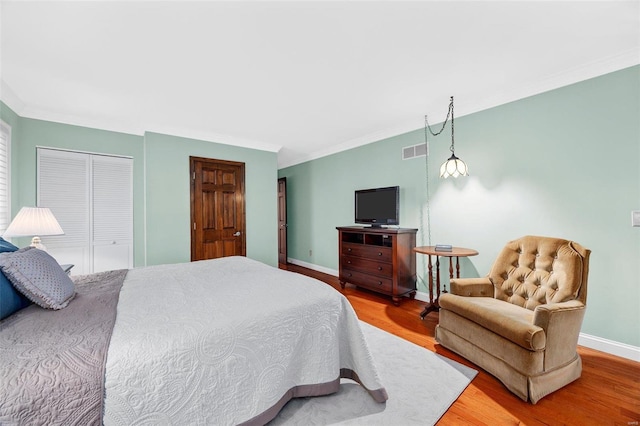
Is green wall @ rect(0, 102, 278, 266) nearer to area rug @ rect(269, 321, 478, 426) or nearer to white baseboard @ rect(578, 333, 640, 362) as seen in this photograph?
area rug @ rect(269, 321, 478, 426)

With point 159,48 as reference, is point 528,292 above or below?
below

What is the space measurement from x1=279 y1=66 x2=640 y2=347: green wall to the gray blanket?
343 centimetres

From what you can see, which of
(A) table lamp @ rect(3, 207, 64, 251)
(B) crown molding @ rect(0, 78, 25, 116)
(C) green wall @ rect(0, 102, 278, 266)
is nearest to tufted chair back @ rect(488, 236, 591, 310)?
(C) green wall @ rect(0, 102, 278, 266)

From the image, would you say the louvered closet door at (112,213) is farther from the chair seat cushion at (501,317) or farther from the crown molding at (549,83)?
the chair seat cushion at (501,317)

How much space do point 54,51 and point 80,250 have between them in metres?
2.46

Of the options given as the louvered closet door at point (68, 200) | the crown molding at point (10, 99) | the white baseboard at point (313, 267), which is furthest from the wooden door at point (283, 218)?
the crown molding at point (10, 99)

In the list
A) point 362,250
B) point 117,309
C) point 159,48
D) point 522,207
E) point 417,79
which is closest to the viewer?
point 117,309

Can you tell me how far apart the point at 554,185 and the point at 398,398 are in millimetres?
2450

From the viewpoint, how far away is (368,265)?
3.83 m

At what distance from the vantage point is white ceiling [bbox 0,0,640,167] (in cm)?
168

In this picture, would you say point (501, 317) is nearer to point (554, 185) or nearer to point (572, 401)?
point (572, 401)

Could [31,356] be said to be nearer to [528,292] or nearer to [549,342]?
[549,342]

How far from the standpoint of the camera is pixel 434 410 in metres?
1.62

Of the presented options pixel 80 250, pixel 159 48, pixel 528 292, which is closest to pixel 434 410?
pixel 528 292
